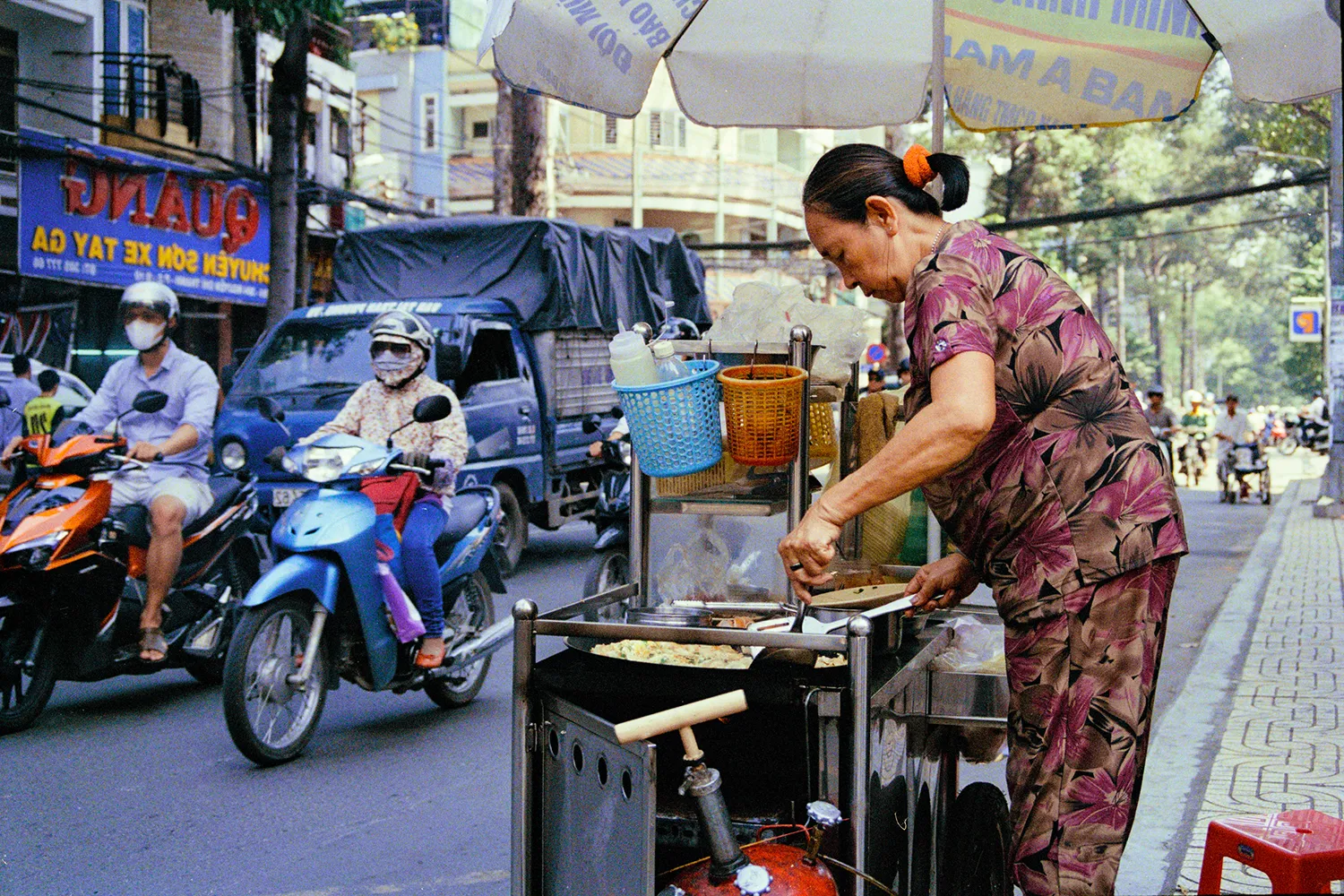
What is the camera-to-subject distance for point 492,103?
1650 inches

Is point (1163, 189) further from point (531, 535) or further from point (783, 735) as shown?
point (783, 735)

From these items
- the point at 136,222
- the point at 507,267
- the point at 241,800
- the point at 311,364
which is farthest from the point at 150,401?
the point at 136,222

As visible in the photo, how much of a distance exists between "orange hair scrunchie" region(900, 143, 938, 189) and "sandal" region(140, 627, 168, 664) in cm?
457

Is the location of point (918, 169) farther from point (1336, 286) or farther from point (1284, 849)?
point (1336, 286)

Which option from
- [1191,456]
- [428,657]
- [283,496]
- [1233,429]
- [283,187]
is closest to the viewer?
[428,657]

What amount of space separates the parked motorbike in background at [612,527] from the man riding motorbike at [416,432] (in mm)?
1616

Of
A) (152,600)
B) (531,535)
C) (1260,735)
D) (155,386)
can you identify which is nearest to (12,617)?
(152,600)

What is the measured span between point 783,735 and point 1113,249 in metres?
52.0

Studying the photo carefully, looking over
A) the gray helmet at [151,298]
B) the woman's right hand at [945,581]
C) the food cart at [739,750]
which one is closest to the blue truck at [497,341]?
the gray helmet at [151,298]

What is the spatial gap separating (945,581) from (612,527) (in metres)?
5.72

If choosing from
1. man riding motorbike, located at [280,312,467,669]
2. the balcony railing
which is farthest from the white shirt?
man riding motorbike, located at [280,312,467,669]

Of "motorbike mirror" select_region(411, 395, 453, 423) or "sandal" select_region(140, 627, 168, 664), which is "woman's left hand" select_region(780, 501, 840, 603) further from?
"sandal" select_region(140, 627, 168, 664)

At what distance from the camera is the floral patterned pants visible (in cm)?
239

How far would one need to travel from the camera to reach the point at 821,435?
11.7ft
